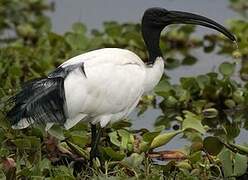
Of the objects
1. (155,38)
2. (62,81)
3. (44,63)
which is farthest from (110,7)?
(62,81)

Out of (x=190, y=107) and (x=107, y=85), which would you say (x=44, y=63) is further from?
(x=107, y=85)

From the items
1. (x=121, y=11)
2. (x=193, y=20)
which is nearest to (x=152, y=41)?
(x=193, y=20)

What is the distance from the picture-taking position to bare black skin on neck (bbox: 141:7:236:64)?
5750 mm

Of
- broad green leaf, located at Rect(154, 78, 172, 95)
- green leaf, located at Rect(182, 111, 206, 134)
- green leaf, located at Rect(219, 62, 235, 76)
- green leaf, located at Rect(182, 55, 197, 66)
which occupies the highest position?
green leaf, located at Rect(182, 111, 206, 134)

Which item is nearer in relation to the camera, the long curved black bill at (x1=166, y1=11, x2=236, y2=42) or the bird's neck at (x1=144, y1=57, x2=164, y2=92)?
the bird's neck at (x1=144, y1=57, x2=164, y2=92)

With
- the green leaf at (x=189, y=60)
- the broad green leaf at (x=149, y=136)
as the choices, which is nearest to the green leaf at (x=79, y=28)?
the green leaf at (x=189, y=60)

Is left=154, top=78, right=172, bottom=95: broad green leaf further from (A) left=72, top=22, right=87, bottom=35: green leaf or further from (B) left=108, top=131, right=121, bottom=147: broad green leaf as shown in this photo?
(A) left=72, top=22, right=87, bottom=35: green leaf

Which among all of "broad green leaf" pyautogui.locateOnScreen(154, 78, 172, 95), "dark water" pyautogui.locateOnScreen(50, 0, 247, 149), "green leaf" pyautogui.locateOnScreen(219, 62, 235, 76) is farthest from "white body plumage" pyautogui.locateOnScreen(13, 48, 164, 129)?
"dark water" pyautogui.locateOnScreen(50, 0, 247, 149)

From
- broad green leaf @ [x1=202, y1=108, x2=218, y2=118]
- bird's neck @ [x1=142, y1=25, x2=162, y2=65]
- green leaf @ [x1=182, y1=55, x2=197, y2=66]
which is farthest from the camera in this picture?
green leaf @ [x1=182, y1=55, x2=197, y2=66]

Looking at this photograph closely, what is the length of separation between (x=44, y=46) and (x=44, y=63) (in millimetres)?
787

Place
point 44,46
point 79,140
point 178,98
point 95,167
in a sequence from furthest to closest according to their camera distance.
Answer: point 44,46, point 178,98, point 79,140, point 95,167

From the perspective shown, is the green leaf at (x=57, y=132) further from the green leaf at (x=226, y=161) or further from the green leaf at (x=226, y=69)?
the green leaf at (x=226, y=69)

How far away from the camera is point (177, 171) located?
17.3 feet

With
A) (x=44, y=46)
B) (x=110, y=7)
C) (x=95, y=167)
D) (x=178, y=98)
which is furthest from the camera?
(x=110, y=7)
